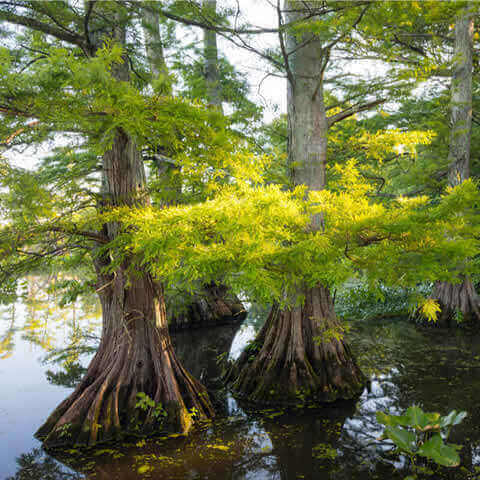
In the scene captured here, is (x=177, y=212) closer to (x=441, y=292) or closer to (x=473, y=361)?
(x=473, y=361)

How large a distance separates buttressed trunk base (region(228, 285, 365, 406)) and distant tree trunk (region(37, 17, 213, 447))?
0.96 m

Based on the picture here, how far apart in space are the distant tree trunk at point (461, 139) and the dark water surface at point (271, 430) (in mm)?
1159

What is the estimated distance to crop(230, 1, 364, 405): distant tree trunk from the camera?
5.43 m

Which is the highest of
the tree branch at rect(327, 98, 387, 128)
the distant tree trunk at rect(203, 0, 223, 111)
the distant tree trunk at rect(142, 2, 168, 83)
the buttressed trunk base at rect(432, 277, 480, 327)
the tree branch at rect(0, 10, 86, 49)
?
the distant tree trunk at rect(203, 0, 223, 111)

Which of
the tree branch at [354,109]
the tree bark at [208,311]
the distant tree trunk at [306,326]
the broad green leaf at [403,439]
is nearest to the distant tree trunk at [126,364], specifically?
the distant tree trunk at [306,326]

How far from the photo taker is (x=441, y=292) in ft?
30.9

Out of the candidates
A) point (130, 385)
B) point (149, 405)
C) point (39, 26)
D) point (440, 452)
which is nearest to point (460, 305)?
point (440, 452)

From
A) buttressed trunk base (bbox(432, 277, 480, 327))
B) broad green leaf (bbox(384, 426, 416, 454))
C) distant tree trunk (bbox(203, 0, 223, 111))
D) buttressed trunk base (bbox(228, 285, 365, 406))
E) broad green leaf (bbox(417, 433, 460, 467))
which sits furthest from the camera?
distant tree trunk (bbox(203, 0, 223, 111))

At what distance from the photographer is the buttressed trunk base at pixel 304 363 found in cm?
536

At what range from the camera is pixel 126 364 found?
4.88 m

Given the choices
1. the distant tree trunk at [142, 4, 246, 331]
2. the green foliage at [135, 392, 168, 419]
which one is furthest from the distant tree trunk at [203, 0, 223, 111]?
the green foliage at [135, 392, 168, 419]

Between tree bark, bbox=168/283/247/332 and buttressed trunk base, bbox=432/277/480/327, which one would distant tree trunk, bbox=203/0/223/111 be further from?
buttressed trunk base, bbox=432/277/480/327

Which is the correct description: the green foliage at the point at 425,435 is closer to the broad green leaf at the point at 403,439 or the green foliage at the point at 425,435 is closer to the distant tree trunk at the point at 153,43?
the broad green leaf at the point at 403,439

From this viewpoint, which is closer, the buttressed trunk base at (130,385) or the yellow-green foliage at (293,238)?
the yellow-green foliage at (293,238)
